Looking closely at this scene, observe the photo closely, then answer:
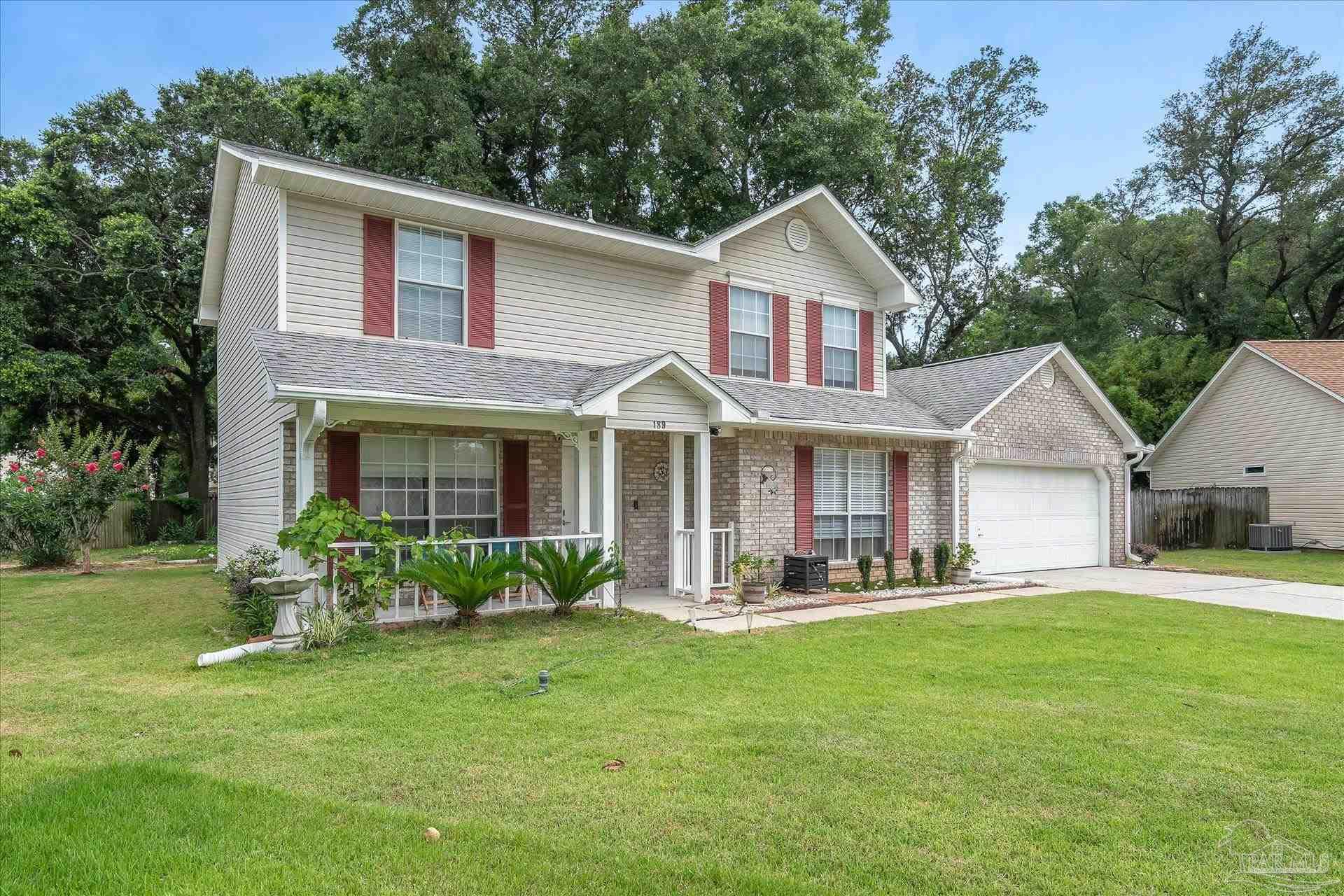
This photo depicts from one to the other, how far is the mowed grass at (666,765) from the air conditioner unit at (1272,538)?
15750mm

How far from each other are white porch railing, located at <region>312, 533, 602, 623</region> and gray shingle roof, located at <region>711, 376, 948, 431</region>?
3.51m

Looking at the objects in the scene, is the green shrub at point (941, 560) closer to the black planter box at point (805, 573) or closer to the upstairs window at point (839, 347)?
the black planter box at point (805, 573)

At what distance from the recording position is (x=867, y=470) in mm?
13516

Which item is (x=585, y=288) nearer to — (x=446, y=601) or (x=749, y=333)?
(x=749, y=333)

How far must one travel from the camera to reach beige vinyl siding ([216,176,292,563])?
9719mm

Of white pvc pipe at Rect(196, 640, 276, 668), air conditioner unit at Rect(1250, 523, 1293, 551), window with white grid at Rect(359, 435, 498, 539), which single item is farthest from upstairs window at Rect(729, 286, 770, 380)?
air conditioner unit at Rect(1250, 523, 1293, 551)

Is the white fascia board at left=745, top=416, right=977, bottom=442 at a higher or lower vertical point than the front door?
higher

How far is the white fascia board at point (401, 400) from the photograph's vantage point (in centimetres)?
781

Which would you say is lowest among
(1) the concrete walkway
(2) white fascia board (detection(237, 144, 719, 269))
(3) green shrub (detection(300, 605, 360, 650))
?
(1) the concrete walkway

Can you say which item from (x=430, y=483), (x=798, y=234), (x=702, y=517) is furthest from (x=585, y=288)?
(x=798, y=234)

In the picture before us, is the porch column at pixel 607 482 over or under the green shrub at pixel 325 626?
over

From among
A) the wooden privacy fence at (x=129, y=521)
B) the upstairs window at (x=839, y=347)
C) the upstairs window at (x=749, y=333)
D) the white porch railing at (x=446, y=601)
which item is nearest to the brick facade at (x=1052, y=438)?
the upstairs window at (x=839, y=347)

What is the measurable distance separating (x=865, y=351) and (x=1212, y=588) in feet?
23.0

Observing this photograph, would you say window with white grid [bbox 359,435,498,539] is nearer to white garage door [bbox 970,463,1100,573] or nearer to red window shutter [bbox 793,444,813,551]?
red window shutter [bbox 793,444,813,551]
